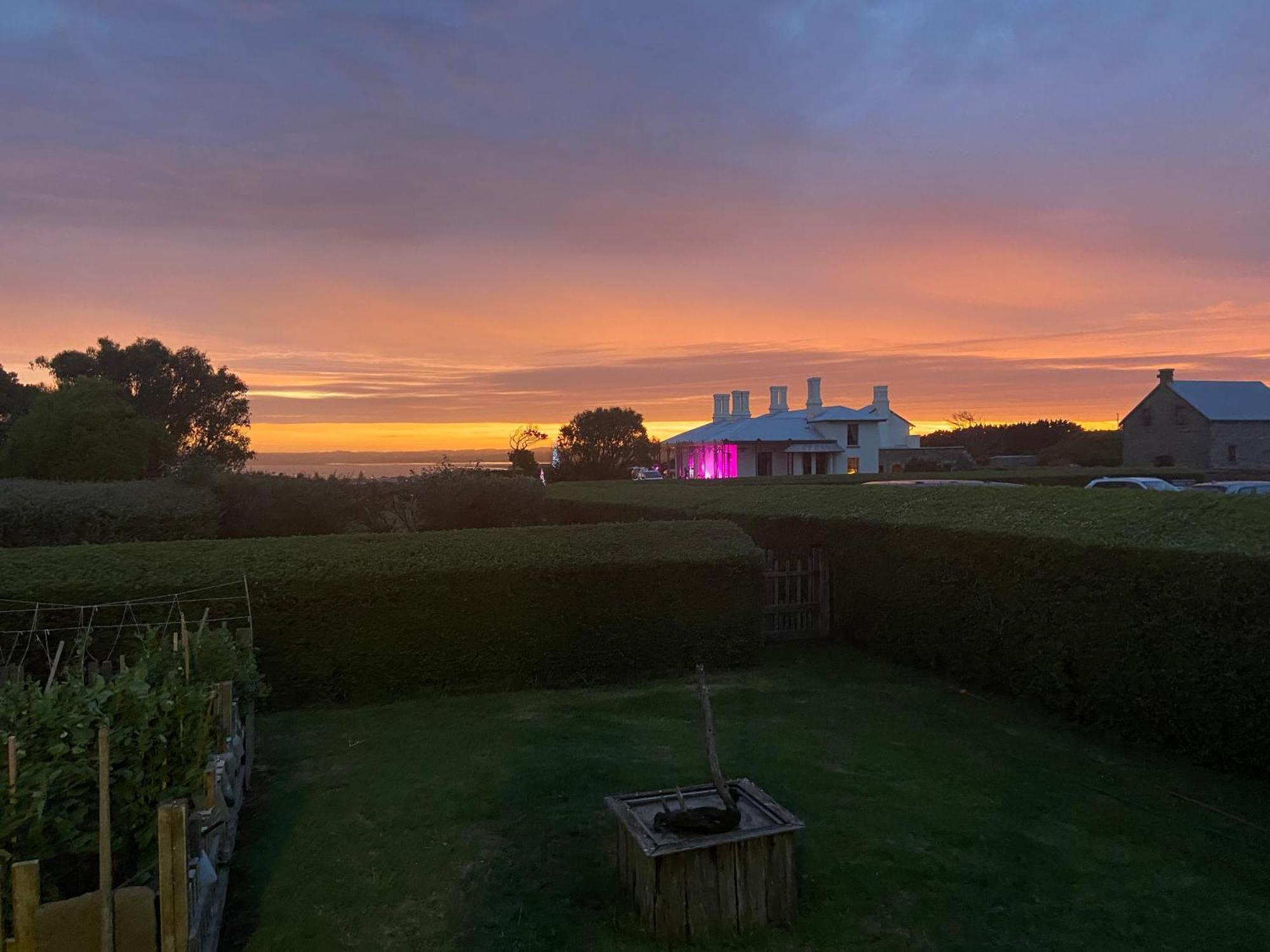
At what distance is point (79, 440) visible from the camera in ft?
80.2

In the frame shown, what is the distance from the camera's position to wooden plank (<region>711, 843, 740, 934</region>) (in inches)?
191

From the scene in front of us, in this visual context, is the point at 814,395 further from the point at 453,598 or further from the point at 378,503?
the point at 453,598

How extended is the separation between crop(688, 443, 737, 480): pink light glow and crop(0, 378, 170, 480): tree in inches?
1166

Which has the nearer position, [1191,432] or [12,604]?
[12,604]

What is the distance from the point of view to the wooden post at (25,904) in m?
3.35

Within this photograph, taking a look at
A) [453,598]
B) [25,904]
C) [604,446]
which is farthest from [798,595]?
[604,446]

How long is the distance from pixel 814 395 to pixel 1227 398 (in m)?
25.3

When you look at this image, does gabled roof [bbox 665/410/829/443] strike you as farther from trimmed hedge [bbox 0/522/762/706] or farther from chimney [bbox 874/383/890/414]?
trimmed hedge [bbox 0/522/762/706]

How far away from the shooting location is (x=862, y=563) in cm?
1262

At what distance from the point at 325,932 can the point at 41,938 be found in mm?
1869

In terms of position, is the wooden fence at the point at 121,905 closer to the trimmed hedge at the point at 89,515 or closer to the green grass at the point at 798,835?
the green grass at the point at 798,835

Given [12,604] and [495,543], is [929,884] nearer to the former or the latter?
[495,543]

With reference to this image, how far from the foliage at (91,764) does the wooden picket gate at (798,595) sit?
30.7 ft

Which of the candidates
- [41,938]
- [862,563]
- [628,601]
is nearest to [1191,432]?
[862,563]
